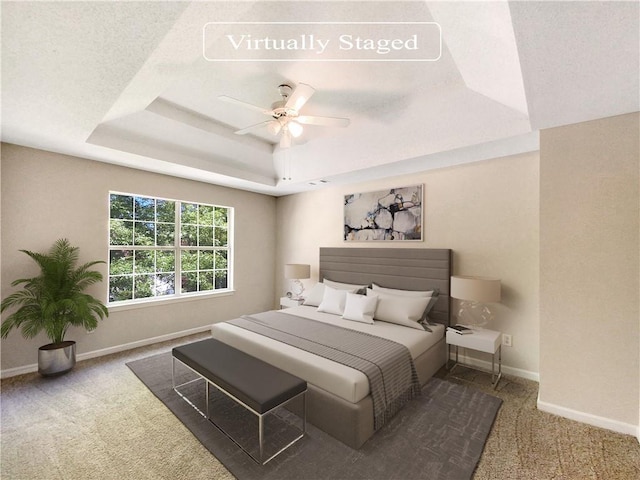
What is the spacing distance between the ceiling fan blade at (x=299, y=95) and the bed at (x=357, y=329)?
81.0 inches

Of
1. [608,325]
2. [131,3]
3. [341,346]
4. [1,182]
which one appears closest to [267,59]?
[131,3]

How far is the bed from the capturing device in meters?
1.95

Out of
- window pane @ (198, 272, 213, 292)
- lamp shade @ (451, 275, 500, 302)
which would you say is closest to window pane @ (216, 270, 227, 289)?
window pane @ (198, 272, 213, 292)

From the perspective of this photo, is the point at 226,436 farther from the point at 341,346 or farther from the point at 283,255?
the point at 283,255

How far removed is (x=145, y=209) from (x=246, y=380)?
3181mm

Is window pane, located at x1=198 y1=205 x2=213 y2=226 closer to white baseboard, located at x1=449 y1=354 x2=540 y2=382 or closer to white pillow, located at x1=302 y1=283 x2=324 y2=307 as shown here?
white pillow, located at x1=302 y1=283 x2=324 y2=307

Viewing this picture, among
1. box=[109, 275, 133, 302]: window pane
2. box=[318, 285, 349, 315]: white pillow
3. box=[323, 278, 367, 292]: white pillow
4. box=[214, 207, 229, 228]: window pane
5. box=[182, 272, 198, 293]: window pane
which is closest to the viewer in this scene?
box=[318, 285, 349, 315]: white pillow

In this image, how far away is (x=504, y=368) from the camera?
3.00 meters

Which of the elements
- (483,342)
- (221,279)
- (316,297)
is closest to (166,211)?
(221,279)

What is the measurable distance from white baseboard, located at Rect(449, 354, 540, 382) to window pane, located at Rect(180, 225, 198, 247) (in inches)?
162

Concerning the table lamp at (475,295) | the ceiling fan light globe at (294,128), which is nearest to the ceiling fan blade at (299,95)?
the ceiling fan light globe at (294,128)

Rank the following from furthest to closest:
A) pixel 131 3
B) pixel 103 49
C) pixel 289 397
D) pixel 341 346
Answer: pixel 341 346 < pixel 289 397 < pixel 103 49 < pixel 131 3

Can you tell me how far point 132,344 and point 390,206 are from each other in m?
4.01

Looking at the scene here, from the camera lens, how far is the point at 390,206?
3906 mm
